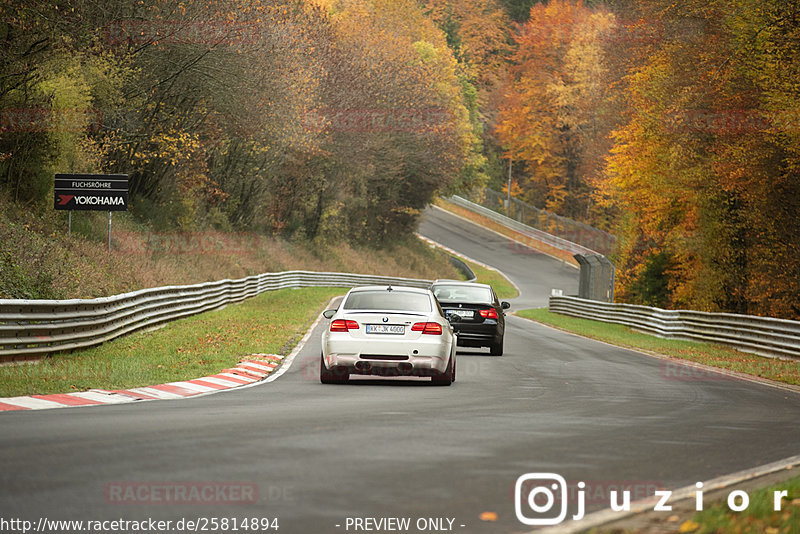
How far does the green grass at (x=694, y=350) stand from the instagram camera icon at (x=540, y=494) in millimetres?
12362

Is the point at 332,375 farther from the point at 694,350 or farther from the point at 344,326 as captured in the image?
the point at 694,350

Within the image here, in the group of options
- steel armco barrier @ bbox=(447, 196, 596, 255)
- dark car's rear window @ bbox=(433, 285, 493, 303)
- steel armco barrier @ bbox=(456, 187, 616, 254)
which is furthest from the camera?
steel armco barrier @ bbox=(447, 196, 596, 255)

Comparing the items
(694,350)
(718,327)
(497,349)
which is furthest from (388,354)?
(718,327)

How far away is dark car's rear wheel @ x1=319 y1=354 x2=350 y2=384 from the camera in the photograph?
1473 centimetres

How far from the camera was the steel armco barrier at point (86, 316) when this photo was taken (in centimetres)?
1509

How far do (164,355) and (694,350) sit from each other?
576 inches

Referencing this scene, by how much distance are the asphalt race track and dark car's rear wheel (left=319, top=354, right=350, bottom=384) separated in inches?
9.4

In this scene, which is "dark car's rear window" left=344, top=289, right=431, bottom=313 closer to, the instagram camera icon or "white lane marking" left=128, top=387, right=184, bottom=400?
"white lane marking" left=128, top=387, right=184, bottom=400

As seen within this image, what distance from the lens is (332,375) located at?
15.0 m

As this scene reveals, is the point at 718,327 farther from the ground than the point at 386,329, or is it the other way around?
the point at 386,329

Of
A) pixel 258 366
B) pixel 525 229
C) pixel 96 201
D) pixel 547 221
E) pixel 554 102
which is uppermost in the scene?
pixel 554 102

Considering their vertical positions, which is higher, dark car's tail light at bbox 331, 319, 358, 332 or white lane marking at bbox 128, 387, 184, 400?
dark car's tail light at bbox 331, 319, 358, 332

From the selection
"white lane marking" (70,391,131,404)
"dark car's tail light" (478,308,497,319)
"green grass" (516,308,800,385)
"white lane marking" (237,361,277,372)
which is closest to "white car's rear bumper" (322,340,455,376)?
"white lane marking" (237,361,277,372)

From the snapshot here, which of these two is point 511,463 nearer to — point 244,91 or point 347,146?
point 244,91
